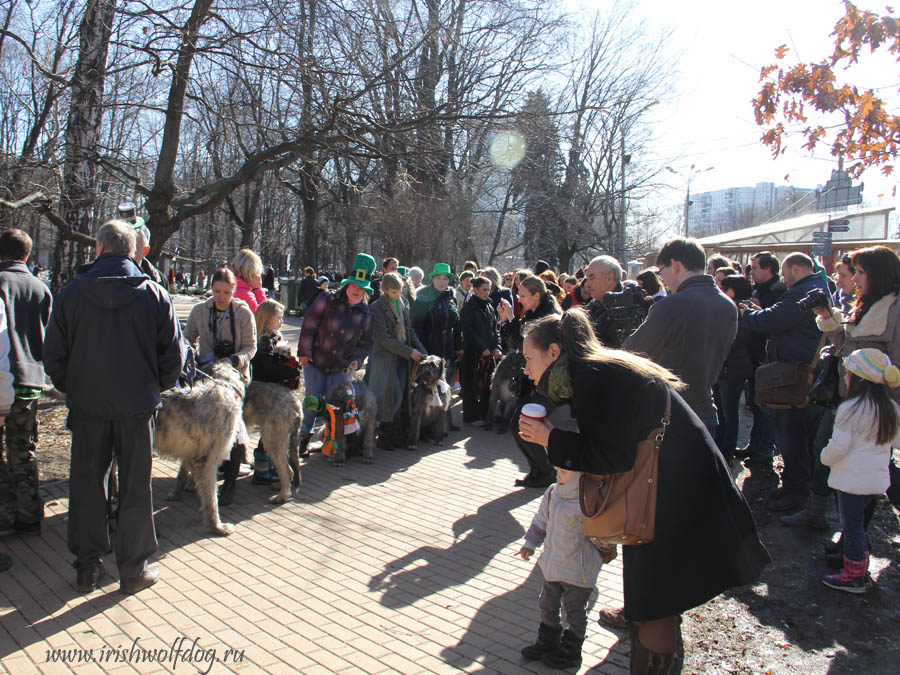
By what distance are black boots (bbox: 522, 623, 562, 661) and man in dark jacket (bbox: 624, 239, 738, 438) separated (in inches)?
76.3

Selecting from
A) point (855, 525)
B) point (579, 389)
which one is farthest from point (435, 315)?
point (579, 389)

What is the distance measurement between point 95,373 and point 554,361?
8.90 ft

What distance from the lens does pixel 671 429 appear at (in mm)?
2666

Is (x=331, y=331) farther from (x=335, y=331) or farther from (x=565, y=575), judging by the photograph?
(x=565, y=575)

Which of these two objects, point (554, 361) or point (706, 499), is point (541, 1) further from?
point (706, 499)

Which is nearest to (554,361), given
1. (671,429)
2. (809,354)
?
(671,429)

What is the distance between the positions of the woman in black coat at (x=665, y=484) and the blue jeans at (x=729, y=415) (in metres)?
4.98

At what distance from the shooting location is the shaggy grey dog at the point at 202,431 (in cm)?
495

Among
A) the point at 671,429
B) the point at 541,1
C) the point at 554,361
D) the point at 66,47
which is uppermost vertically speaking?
the point at 541,1

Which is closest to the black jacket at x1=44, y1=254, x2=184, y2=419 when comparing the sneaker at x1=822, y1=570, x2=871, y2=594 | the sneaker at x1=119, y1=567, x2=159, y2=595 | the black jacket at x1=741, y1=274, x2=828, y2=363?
the sneaker at x1=119, y1=567, x2=159, y2=595

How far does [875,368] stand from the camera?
441 centimetres

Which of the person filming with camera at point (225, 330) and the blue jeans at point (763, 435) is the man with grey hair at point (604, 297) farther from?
the person filming with camera at point (225, 330)

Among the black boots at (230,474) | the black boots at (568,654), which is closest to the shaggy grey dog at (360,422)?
the black boots at (230,474)

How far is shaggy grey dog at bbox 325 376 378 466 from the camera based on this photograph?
6.97 metres
